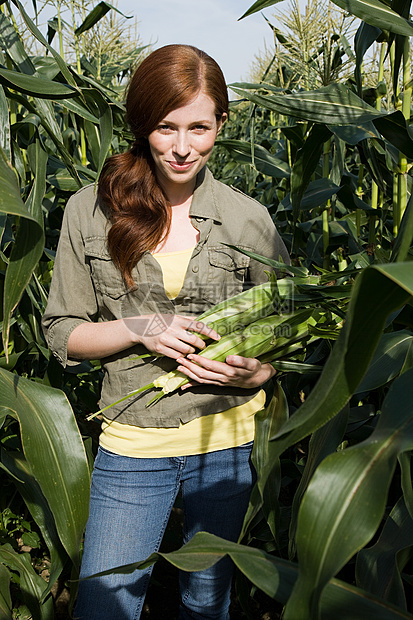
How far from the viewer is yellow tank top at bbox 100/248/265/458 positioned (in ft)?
4.92

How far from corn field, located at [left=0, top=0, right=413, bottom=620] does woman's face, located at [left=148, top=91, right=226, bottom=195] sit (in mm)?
124

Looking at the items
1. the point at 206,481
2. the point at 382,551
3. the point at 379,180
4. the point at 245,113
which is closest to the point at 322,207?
the point at 379,180

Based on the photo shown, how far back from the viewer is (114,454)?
151 centimetres

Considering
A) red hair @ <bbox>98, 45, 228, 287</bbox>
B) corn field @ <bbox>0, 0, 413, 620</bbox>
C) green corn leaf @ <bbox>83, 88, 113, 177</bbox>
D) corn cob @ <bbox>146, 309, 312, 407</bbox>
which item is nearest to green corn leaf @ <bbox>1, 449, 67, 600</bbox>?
corn field @ <bbox>0, 0, 413, 620</bbox>

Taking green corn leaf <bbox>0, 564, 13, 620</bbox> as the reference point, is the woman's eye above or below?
above

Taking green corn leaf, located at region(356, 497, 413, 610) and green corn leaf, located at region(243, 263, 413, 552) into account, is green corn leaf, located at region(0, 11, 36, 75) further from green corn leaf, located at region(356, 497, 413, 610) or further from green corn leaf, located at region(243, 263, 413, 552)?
green corn leaf, located at region(356, 497, 413, 610)

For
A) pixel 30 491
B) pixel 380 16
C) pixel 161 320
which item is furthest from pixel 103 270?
pixel 380 16

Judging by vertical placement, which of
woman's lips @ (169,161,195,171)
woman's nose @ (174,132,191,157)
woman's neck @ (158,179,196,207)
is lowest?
woman's neck @ (158,179,196,207)

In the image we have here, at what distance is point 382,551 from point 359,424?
2.56ft

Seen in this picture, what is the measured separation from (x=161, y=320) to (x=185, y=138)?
0.43 m

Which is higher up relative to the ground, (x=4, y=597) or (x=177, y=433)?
(x=177, y=433)

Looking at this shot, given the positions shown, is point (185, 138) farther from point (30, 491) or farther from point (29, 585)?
point (29, 585)

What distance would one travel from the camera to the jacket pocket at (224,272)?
5.13 feet

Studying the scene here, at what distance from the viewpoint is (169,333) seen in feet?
4.57
